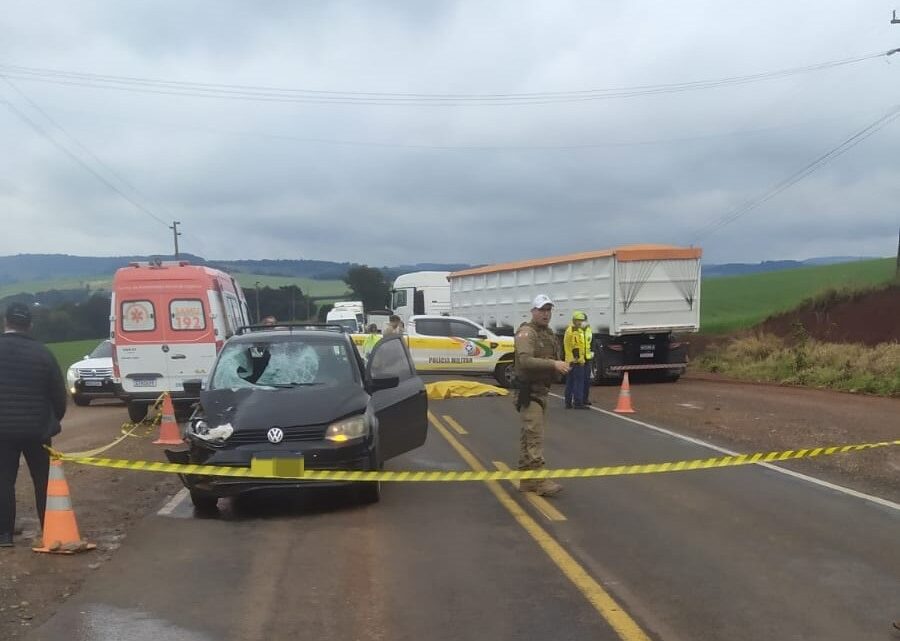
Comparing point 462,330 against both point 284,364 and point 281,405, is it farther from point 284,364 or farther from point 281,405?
point 281,405

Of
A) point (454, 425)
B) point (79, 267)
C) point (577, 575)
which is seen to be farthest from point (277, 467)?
Answer: point (79, 267)

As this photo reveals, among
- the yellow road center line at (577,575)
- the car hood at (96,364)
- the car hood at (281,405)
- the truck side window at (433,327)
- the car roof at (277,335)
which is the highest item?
the car roof at (277,335)

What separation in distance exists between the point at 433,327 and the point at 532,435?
44.4ft

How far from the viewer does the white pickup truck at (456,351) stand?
70.2 feet

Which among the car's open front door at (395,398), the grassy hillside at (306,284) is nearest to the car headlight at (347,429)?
the car's open front door at (395,398)

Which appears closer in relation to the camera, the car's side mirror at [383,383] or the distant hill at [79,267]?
the car's side mirror at [383,383]

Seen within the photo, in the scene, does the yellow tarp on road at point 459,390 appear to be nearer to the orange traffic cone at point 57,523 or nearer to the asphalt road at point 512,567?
the asphalt road at point 512,567

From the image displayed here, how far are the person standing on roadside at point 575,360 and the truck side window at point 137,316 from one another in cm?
762

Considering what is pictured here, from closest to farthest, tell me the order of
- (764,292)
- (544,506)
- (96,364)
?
(544,506) < (96,364) < (764,292)

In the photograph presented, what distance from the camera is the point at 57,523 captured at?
628cm

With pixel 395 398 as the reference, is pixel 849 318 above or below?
above

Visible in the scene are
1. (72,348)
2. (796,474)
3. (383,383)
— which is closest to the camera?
(383,383)

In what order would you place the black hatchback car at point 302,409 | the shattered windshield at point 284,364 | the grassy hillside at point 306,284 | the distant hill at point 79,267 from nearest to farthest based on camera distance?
the black hatchback car at point 302,409 → the shattered windshield at point 284,364 → the distant hill at point 79,267 → the grassy hillside at point 306,284

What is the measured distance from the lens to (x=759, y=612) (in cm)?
493
